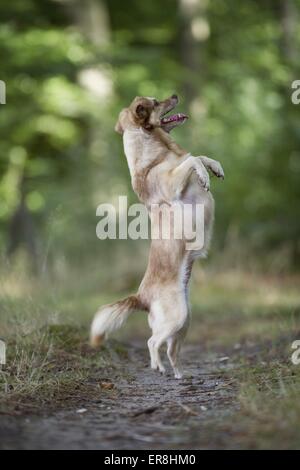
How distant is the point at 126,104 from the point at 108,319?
12799mm

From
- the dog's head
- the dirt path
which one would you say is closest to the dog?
the dog's head

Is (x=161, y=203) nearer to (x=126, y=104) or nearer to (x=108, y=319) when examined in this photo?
(x=108, y=319)

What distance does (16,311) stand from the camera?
251 inches

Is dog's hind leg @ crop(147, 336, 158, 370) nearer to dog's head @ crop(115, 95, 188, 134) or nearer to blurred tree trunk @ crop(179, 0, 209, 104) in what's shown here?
dog's head @ crop(115, 95, 188, 134)

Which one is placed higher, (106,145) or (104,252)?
(106,145)

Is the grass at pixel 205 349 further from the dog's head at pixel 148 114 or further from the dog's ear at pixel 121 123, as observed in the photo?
the dog's head at pixel 148 114

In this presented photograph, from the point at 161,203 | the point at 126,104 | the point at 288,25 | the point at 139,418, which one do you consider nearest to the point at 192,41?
the point at 126,104

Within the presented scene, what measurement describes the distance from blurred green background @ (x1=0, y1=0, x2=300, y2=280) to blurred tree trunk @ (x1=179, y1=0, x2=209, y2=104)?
3 centimetres

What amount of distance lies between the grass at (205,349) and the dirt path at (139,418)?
102 millimetres

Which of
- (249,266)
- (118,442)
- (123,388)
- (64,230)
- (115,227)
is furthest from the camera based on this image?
(64,230)

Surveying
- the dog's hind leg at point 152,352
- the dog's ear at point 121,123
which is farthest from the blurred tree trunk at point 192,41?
the dog's hind leg at point 152,352

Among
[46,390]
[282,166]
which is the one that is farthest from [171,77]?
[46,390]

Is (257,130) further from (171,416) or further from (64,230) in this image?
(171,416)

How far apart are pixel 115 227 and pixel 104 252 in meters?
0.86
